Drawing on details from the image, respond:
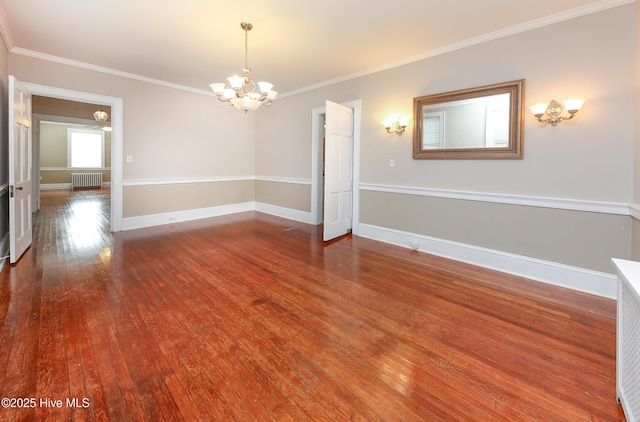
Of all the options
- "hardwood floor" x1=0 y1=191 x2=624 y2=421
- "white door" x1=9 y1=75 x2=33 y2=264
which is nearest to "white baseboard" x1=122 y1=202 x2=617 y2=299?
"hardwood floor" x1=0 y1=191 x2=624 y2=421

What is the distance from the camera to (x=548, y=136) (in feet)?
10.0

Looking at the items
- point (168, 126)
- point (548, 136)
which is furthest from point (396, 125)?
point (168, 126)

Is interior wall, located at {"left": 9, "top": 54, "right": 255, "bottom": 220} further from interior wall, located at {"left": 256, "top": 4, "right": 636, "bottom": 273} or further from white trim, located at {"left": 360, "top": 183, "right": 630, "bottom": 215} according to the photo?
white trim, located at {"left": 360, "top": 183, "right": 630, "bottom": 215}

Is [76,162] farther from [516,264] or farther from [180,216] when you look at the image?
[516,264]

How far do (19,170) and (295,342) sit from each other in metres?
4.02

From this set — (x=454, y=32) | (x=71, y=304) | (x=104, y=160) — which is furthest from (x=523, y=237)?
(x=104, y=160)

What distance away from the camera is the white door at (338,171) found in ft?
14.8

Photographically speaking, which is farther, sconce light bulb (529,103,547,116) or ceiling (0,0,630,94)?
sconce light bulb (529,103,547,116)

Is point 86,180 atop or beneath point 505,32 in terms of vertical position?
beneath

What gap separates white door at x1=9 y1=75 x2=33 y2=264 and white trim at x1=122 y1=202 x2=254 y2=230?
4.62 ft

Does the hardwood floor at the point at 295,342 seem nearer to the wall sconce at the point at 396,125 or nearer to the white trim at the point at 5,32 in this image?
the wall sconce at the point at 396,125

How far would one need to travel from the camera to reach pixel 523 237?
3.27 metres

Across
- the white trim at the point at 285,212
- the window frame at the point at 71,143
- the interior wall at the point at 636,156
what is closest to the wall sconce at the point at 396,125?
the interior wall at the point at 636,156

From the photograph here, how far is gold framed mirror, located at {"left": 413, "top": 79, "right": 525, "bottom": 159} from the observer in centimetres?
324
